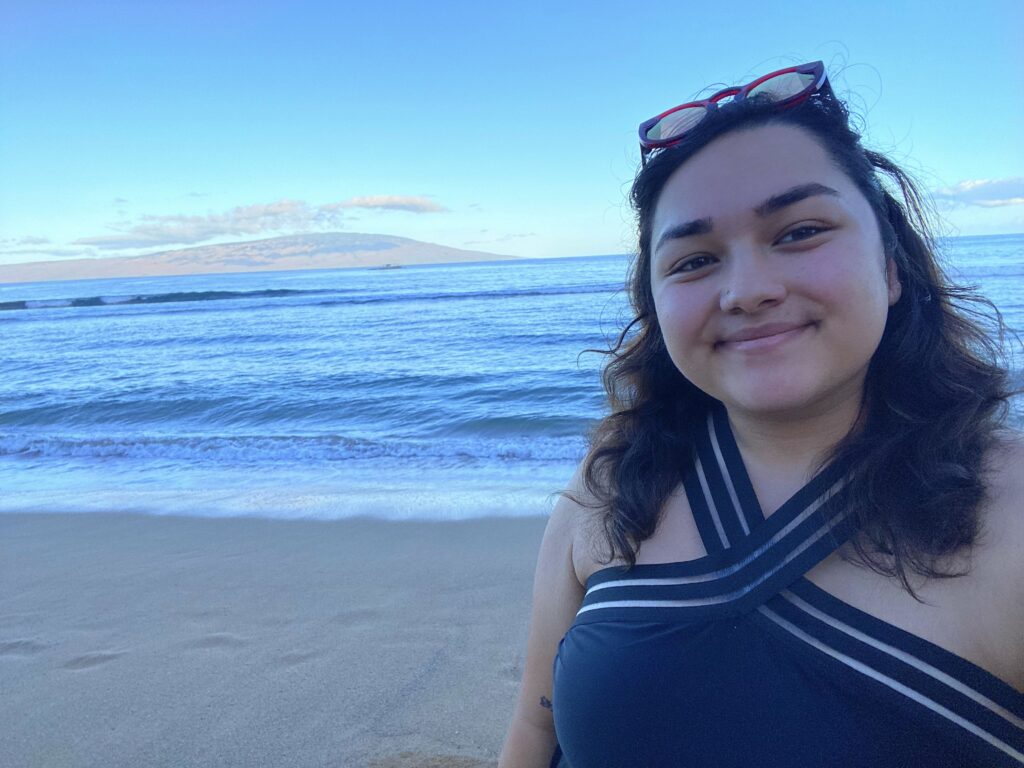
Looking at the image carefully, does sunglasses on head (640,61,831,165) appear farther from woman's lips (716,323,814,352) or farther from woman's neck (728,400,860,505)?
woman's neck (728,400,860,505)

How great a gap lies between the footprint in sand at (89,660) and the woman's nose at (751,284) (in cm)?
379

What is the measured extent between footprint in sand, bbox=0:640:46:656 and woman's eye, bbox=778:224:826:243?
14.2ft

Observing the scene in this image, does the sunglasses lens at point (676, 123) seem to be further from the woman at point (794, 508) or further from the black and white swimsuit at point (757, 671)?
the black and white swimsuit at point (757, 671)

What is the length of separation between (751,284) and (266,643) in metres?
3.40

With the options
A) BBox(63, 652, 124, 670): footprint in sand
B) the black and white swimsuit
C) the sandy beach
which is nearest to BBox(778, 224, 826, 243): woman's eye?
the black and white swimsuit

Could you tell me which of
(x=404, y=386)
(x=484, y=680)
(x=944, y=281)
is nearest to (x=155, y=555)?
(x=484, y=680)

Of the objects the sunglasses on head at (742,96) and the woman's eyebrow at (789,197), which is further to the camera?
the sunglasses on head at (742,96)

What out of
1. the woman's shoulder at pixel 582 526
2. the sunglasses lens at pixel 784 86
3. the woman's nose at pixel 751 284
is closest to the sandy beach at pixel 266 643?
the woman's shoulder at pixel 582 526

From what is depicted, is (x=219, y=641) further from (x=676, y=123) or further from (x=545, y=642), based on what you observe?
(x=676, y=123)

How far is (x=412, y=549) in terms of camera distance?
195 inches

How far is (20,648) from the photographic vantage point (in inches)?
148

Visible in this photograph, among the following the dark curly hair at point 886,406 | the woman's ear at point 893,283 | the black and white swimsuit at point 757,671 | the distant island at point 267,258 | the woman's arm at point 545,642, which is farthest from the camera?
the distant island at point 267,258

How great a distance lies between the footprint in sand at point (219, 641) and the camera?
368cm

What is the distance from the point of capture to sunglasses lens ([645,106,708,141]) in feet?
4.91
